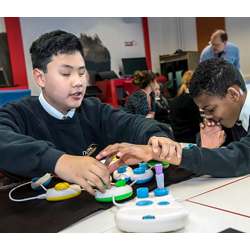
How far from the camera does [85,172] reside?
64cm

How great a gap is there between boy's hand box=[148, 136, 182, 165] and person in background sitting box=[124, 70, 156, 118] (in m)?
2.42

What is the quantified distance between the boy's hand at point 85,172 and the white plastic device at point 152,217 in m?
0.09

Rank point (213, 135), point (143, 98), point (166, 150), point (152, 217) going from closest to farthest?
point (152, 217), point (166, 150), point (213, 135), point (143, 98)

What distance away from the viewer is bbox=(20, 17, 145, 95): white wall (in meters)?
4.57

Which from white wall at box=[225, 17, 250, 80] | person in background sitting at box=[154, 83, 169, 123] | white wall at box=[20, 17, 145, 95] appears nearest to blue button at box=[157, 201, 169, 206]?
person in background sitting at box=[154, 83, 169, 123]

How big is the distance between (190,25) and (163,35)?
0.50 m

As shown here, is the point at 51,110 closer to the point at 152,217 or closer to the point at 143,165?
the point at 143,165

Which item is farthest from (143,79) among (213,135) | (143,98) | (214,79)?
(214,79)

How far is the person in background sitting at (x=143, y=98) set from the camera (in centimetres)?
333

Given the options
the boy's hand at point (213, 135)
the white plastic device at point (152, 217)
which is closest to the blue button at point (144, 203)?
the white plastic device at point (152, 217)

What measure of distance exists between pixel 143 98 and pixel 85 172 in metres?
2.74

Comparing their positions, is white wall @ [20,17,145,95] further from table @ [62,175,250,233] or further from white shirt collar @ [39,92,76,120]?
table @ [62,175,250,233]

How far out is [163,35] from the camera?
20.3ft
